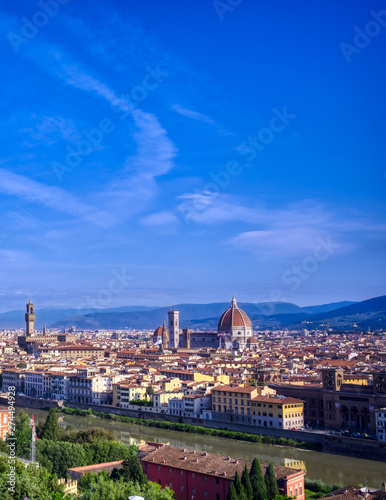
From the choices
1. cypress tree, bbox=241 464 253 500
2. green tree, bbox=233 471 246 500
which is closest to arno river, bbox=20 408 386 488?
cypress tree, bbox=241 464 253 500

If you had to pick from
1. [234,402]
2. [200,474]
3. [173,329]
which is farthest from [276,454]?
[173,329]

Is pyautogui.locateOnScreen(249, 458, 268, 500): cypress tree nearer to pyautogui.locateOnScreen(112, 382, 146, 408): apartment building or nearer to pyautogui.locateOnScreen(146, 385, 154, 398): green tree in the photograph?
pyautogui.locateOnScreen(146, 385, 154, 398): green tree

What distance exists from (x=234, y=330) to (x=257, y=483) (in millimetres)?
62947

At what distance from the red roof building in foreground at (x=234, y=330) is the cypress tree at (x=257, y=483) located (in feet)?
197

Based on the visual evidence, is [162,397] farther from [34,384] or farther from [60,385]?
A: [34,384]

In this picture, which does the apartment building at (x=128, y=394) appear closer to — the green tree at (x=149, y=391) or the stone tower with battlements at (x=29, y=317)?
the green tree at (x=149, y=391)

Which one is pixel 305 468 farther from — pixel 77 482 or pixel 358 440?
A: pixel 77 482

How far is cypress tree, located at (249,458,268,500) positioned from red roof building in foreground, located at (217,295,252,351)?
6019 centimetres

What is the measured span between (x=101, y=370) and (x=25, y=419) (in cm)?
1668

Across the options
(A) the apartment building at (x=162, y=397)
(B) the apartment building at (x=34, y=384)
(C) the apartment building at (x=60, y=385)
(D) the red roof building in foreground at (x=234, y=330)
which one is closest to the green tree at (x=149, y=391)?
(A) the apartment building at (x=162, y=397)

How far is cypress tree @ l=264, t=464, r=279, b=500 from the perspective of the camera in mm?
14953

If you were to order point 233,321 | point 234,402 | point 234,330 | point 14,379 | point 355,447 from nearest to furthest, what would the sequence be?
point 355,447 → point 234,402 → point 14,379 → point 234,330 → point 233,321

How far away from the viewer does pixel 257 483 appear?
14812 millimetres

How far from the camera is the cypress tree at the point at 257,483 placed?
48.1 ft
